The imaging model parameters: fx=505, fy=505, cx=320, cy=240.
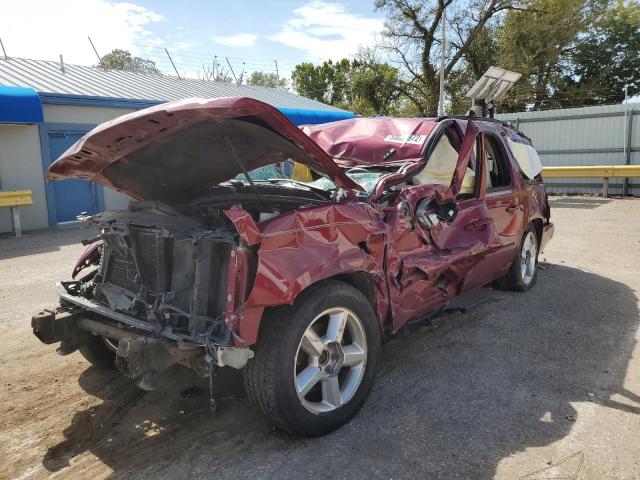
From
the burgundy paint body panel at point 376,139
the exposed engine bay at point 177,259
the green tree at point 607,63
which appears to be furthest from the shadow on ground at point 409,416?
the green tree at point 607,63

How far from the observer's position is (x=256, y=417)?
328 cm

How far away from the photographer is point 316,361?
9.89 ft

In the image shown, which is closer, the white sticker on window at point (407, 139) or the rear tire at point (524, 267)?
the white sticker on window at point (407, 139)

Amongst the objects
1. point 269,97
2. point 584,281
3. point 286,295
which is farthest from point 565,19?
point 286,295

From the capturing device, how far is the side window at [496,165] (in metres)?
5.22

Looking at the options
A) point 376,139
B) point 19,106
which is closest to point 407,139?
point 376,139

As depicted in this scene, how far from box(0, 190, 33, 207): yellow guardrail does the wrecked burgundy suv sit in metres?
8.80

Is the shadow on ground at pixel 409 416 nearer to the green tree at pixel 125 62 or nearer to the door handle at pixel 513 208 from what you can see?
the door handle at pixel 513 208

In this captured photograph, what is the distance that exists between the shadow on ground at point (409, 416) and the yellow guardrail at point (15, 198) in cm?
903

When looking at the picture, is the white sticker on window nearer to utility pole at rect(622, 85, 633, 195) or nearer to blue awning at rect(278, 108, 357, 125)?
blue awning at rect(278, 108, 357, 125)

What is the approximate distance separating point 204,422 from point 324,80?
48494 mm

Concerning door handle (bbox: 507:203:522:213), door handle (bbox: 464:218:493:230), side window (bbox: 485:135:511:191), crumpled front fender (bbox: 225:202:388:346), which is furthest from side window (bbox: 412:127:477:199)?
crumpled front fender (bbox: 225:202:388:346)

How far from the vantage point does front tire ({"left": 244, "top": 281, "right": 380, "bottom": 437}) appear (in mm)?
2762

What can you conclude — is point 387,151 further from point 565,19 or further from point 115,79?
point 565,19
